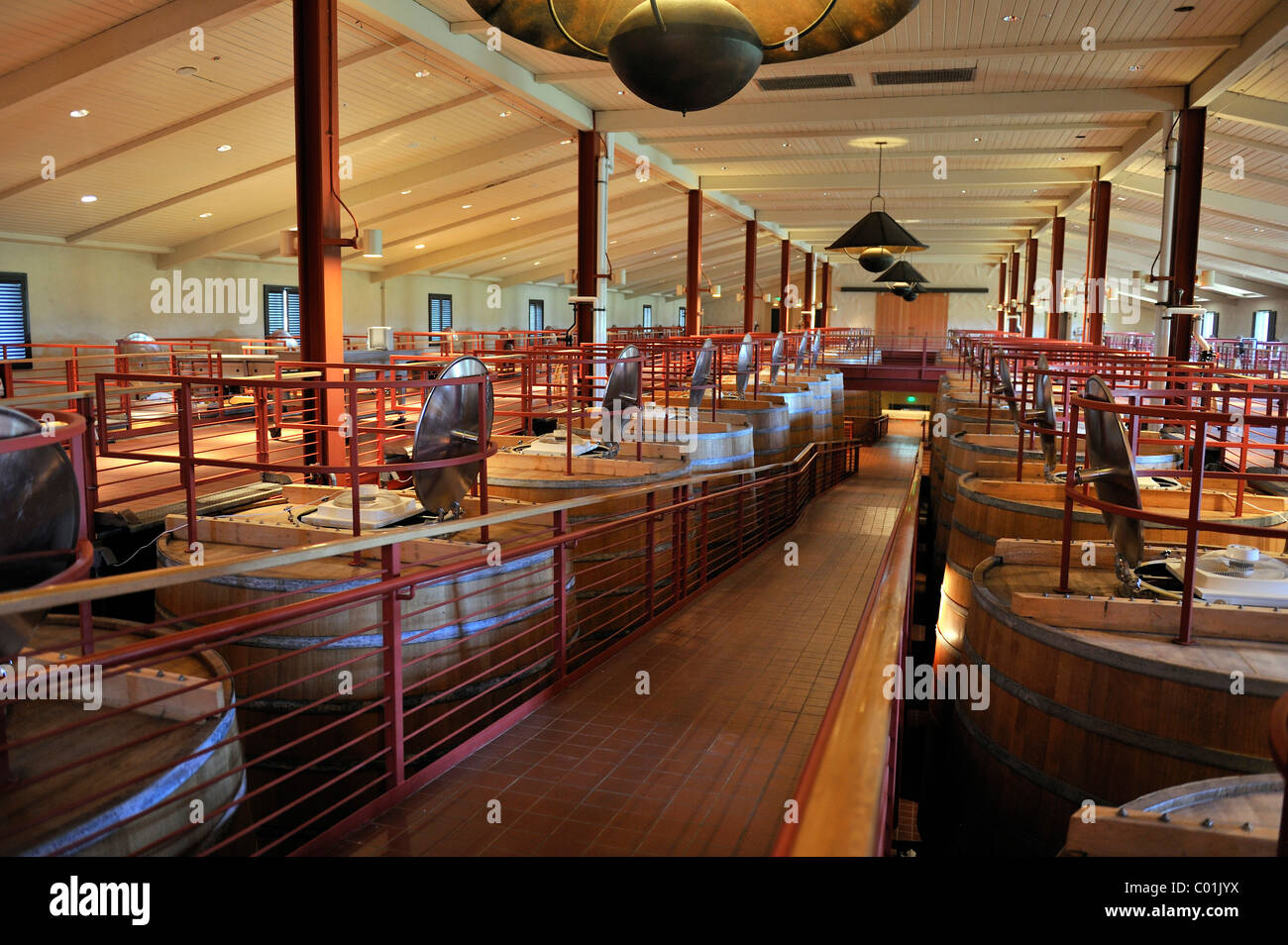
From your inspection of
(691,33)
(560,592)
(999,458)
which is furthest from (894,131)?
(691,33)

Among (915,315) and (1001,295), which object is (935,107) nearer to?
(1001,295)

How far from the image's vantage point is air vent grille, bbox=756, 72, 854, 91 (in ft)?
38.5

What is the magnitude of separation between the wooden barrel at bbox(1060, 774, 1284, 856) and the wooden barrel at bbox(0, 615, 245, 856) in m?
2.21

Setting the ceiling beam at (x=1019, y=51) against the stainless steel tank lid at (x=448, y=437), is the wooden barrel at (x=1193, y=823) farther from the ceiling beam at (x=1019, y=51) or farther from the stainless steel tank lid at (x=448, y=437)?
the ceiling beam at (x=1019, y=51)

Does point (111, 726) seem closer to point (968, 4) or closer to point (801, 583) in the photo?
point (801, 583)

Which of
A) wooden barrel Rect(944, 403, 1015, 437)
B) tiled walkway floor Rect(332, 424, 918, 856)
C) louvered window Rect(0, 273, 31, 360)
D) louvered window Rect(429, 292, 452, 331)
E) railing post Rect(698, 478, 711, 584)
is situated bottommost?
tiled walkway floor Rect(332, 424, 918, 856)

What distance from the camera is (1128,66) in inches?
439

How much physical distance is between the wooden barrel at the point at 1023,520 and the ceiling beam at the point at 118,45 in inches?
286

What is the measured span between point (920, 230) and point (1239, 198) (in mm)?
11943

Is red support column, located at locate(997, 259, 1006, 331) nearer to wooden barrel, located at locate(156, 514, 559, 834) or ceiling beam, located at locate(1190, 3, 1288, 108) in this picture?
ceiling beam, located at locate(1190, 3, 1288, 108)

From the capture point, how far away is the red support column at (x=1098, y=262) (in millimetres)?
15420

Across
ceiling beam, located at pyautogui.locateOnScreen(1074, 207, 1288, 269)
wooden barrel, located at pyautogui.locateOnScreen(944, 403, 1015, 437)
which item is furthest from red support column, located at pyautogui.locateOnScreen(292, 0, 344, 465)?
ceiling beam, located at pyautogui.locateOnScreen(1074, 207, 1288, 269)
